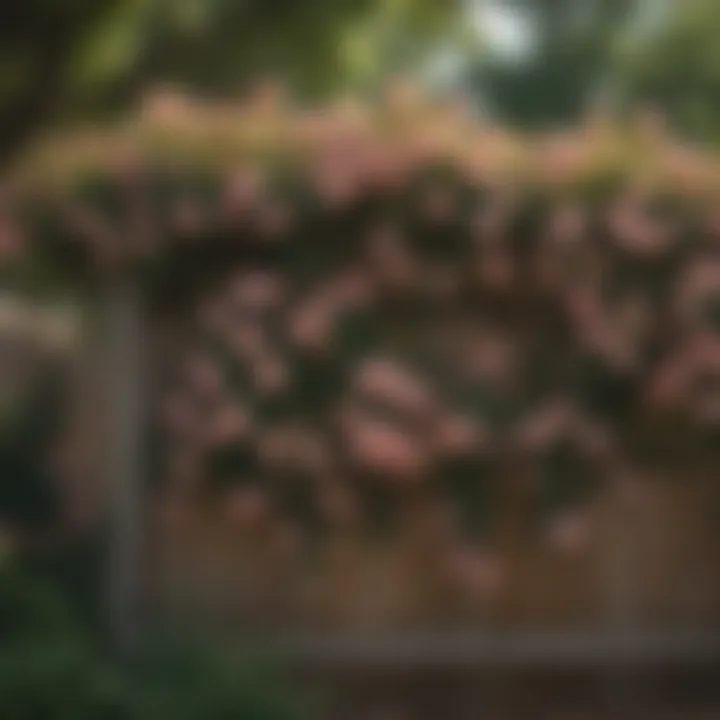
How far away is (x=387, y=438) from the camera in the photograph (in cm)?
507

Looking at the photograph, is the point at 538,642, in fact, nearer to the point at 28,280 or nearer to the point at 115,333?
the point at 115,333

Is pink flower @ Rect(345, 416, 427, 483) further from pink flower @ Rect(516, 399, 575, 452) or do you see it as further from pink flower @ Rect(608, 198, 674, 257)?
pink flower @ Rect(608, 198, 674, 257)

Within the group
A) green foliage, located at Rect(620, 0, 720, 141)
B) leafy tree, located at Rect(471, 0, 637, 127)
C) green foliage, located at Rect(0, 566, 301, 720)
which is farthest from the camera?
leafy tree, located at Rect(471, 0, 637, 127)

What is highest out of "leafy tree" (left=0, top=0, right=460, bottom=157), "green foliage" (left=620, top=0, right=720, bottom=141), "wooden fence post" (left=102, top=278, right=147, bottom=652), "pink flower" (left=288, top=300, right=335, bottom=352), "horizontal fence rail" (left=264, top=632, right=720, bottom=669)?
"green foliage" (left=620, top=0, right=720, bottom=141)

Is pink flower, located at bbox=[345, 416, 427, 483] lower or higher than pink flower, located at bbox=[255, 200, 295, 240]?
lower

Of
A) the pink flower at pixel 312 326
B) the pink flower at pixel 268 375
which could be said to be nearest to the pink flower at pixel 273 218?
the pink flower at pixel 312 326

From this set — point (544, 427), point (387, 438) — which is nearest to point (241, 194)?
point (387, 438)

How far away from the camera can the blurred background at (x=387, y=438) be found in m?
5.10

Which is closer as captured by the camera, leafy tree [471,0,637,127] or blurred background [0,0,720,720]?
blurred background [0,0,720,720]

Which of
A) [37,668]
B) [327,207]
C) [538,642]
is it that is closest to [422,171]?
[327,207]

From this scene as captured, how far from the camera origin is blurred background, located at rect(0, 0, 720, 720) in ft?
16.7

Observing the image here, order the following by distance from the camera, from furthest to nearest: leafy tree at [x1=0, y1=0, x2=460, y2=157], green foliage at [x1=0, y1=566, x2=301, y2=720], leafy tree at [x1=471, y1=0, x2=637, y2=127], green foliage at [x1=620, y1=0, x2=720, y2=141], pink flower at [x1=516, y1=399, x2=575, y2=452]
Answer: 1. leafy tree at [x1=471, y1=0, x2=637, y2=127]
2. green foliage at [x1=620, y1=0, x2=720, y2=141]
3. leafy tree at [x1=0, y1=0, x2=460, y2=157]
4. pink flower at [x1=516, y1=399, x2=575, y2=452]
5. green foliage at [x1=0, y1=566, x2=301, y2=720]

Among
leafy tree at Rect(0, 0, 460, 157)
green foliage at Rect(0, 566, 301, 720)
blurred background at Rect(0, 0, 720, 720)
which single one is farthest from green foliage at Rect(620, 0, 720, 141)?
green foliage at Rect(0, 566, 301, 720)

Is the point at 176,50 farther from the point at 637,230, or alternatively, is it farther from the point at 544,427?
the point at 544,427
